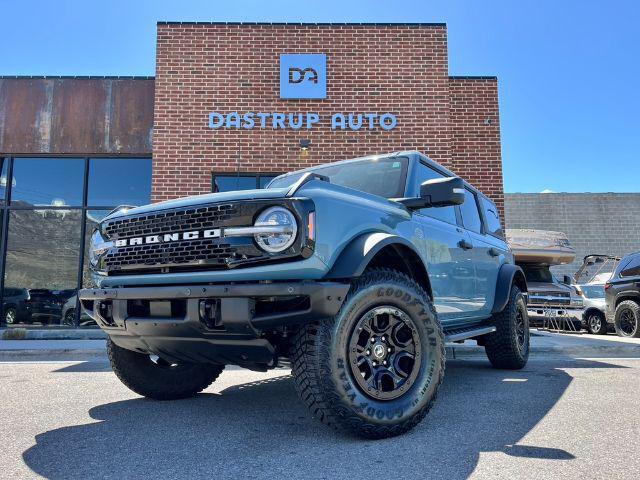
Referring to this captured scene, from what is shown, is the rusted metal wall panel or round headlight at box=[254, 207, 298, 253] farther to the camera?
the rusted metal wall panel

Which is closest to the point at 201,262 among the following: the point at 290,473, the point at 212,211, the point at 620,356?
the point at 212,211

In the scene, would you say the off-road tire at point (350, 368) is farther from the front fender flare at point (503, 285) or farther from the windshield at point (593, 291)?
the windshield at point (593, 291)

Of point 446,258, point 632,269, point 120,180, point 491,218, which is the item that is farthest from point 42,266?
point 632,269

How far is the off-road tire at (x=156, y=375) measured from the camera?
3707 mm

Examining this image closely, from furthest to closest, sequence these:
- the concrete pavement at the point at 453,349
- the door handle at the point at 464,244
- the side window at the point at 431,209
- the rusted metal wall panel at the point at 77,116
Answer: the rusted metal wall panel at the point at 77,116 → the concrete pavement at the point at 453,349 → the door handle at the point at 464,244 → the side window at the point at 431,209

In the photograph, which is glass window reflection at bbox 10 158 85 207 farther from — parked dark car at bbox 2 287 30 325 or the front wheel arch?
the front wheel arch

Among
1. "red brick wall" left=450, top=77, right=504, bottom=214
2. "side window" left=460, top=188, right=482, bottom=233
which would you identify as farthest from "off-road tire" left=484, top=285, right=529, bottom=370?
"red brick wall" left=450, top=77, right=504, bottom=214

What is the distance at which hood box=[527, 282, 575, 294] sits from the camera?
13.6 m

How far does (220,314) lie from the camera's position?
8.60 feet

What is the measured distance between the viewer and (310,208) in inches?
108

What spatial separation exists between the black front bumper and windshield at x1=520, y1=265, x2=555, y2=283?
12.7 metres

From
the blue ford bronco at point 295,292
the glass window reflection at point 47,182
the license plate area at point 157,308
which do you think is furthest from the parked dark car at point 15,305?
the license plate area at point 157,308

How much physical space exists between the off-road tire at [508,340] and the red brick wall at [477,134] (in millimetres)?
4943

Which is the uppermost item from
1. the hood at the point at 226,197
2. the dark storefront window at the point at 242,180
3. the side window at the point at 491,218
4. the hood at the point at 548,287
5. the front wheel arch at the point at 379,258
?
the dark storefront window at the point at 242,180
